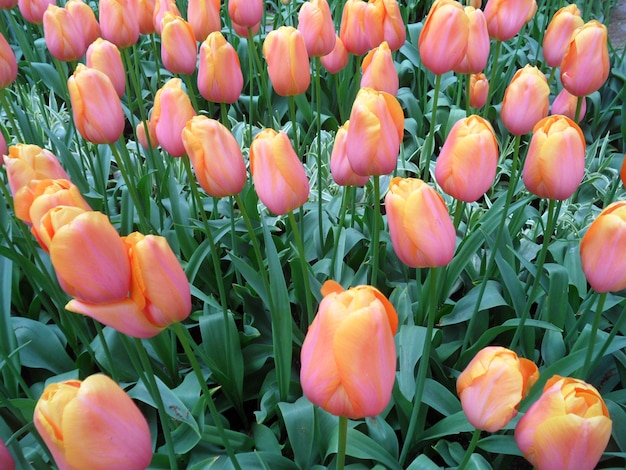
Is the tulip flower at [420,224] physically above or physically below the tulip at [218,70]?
below

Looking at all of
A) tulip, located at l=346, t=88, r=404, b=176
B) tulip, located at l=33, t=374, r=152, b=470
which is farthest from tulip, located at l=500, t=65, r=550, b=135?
tulip, located at l=33, t=374, r=152, b=470

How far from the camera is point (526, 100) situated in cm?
135

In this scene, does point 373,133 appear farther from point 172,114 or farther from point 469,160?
point 172,114

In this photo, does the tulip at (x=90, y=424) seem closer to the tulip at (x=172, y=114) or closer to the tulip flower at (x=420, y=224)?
the tulip flower at (x=420, y=224)

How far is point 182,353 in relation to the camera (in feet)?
5.07

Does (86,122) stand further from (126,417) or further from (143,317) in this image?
(126,417)

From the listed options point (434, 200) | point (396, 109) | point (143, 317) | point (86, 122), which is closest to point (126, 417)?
point (143, 317)

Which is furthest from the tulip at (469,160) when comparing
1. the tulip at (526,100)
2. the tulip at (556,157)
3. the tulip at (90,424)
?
the tulip at (90,424)

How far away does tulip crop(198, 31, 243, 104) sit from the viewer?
144cm

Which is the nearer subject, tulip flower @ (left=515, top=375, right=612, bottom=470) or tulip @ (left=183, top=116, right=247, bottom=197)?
tulip flower @ (left=515, top=375, right=612, bottom=470)

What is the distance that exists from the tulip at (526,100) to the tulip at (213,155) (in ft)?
2.18

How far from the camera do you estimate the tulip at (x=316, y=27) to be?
1.53m

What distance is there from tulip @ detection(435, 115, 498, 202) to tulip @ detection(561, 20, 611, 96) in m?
0.47

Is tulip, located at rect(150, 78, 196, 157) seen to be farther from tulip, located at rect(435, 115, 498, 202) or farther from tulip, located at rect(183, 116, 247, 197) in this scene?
tulip, located at rect(435, 115, 498, 202)
